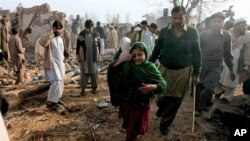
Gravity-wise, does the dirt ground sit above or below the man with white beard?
below

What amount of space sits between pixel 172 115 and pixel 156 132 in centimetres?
47

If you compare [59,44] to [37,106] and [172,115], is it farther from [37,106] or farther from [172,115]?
[172,115]

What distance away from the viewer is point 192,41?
15.9 ft

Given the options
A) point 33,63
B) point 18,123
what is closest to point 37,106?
point 18,123

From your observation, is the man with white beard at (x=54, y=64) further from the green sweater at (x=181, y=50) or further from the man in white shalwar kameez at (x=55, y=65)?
the green sweater at (x=181, y=50)

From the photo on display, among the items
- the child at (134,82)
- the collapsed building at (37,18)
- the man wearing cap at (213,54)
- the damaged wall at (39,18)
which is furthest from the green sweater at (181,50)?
the damaged wall at (39,18)

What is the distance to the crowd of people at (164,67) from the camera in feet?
13.5

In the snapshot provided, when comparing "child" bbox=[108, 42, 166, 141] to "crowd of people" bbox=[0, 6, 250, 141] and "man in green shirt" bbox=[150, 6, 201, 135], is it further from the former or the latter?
"man in green shirt" bbox=[150, 6, 201, 135]

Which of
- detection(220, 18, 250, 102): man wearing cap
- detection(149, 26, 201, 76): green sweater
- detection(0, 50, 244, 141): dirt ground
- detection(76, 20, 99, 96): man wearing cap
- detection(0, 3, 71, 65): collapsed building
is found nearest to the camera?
detection(149, 26, 201, 76): green sweater

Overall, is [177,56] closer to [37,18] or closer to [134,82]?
[134,82]

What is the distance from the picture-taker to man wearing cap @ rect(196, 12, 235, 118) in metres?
5.91

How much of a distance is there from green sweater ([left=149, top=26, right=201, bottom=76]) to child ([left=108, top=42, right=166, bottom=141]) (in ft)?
2.84

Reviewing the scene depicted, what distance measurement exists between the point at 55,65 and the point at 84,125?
54.8 inches

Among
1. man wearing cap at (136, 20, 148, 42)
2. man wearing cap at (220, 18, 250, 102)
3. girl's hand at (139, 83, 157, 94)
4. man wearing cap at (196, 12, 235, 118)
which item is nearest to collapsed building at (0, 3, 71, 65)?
man wearing cap at (136, 20, 148, 42)
